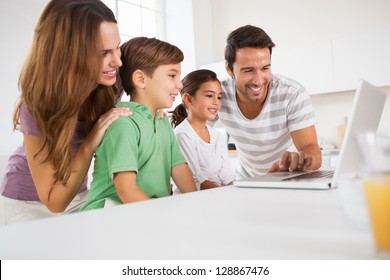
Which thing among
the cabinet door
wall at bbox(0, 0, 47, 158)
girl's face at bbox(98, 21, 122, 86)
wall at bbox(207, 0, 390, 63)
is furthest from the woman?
wall at bbox(207, 0, 390, 63)

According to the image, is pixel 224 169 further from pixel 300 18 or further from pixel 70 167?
pixel 300 18

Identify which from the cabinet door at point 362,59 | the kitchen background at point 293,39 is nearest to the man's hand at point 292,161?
the kitchen background at point 293,39

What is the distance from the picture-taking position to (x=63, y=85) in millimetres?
1290

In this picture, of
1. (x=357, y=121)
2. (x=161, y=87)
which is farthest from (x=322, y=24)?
(x=357, y=121)

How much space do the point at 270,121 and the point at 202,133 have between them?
1.18ft

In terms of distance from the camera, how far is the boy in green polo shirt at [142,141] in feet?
4.01

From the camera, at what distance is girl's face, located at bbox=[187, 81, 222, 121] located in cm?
204

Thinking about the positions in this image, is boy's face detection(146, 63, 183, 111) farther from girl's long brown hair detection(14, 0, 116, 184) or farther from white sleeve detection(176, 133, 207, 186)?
white sleeve detection(176, 133, 207, 186)

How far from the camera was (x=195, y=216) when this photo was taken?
71cm

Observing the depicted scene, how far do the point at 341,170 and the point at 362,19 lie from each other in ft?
11.8

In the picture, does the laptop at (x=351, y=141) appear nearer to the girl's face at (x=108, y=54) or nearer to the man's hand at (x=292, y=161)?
the man's hand at (x=292, y=161)
